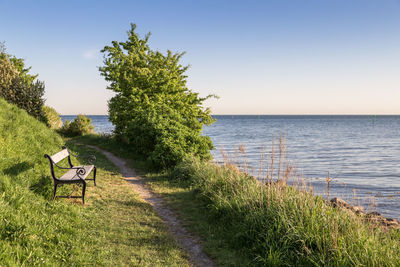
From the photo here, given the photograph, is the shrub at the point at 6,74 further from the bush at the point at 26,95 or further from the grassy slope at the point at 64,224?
the grassy slope at the point at 64,224

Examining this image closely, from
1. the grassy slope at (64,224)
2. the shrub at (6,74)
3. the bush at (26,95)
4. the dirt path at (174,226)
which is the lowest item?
the dirt path at (174,226)

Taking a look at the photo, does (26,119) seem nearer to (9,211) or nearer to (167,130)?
(167,130)

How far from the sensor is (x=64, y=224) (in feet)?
18.1

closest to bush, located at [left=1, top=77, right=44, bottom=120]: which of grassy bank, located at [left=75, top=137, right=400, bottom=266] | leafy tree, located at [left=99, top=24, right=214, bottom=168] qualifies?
leafy tree, located at [left=99, top=24, right=214, bottom=168]

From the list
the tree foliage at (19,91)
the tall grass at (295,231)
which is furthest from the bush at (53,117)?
the tall grass at (295,231)

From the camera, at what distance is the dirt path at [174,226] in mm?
5249

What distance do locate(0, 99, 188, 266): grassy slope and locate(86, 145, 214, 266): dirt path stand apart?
0.23 metres

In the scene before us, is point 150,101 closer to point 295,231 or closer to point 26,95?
point 26,95

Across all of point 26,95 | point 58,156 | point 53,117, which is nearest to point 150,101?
point 26,95

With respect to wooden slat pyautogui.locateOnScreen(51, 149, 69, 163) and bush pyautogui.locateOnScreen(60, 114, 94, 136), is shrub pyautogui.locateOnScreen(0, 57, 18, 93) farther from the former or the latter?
wooden slat pyautogui.locateOnScreen(51, 149, 69, 163)

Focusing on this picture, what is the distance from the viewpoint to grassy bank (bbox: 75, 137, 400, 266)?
4.45 meters

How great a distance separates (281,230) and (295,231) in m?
0.40

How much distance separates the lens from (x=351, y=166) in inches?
748

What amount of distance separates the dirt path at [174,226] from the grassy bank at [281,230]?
0.23 meters
